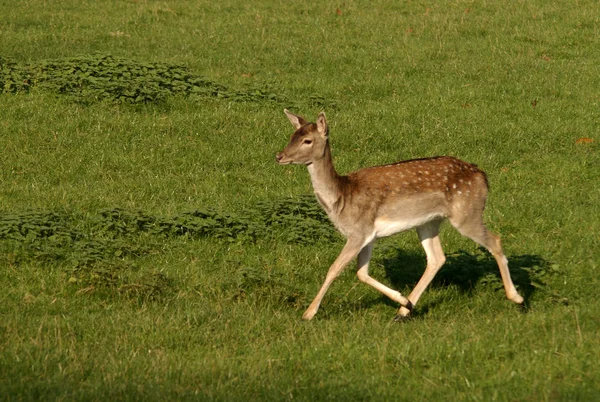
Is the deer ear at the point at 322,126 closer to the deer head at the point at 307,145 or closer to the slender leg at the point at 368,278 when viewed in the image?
the deer head at the point at 307,145

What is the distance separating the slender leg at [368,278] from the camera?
947cm

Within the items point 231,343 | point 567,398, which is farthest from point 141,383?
point 567,398

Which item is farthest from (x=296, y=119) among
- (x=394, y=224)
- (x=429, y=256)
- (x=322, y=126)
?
(x=429, y=256)

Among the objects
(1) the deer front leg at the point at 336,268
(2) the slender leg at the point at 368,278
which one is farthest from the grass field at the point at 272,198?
(2) the slender leg at the point at 368,278

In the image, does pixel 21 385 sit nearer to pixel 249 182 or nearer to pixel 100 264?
pixel 100 264

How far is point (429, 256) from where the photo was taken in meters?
10.0

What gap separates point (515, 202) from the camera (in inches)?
497

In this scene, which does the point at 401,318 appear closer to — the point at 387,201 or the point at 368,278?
the point at 368,278

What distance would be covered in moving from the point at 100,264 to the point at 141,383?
3105 mm

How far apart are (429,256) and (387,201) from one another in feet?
2.69

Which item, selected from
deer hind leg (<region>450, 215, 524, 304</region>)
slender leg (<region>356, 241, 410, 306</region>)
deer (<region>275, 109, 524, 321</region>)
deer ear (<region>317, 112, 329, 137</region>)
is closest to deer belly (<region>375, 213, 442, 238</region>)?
deer (<region>275, 109, 524, 321</region>)

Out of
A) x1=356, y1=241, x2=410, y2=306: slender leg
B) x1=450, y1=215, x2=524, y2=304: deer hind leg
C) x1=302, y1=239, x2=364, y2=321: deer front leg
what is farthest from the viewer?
x1=450, y1=215, x2=524, y2=304: deer hind leg

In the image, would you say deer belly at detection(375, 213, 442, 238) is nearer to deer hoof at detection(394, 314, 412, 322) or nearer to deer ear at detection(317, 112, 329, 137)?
deer hoof at detection(394, 314, 412, 322)

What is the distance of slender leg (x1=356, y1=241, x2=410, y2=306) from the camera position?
9469 millimetres
